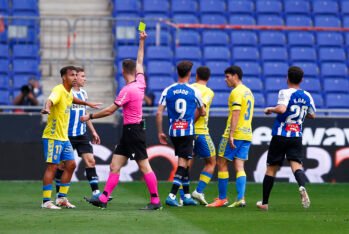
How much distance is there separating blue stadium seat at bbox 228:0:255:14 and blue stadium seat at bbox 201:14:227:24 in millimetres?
432

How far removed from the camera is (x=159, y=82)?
23344mm

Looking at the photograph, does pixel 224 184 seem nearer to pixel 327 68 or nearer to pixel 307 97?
pixel 307 97

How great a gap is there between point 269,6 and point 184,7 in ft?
7.70

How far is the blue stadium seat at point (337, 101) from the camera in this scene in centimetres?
2370

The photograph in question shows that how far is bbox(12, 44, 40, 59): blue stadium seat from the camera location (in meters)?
23.7

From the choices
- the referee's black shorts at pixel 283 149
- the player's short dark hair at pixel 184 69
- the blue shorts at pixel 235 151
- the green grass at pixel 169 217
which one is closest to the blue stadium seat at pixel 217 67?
the green grass at pixel 169 217

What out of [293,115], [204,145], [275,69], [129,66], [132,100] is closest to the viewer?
[129,66]

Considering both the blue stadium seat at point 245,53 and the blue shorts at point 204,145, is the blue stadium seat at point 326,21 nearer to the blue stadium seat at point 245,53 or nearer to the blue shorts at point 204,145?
the blue stadium seat at point 245,53

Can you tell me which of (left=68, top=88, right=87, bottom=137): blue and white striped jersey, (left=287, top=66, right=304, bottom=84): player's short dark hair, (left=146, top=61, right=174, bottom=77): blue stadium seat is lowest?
(left=68, top=88, right=87, bottom=137): blue and white striped jersey

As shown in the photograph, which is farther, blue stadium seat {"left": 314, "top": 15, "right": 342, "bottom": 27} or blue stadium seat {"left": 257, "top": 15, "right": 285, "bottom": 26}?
blue stadium seat {"left": 314, "top": 15, "right": 342, "bottom": 27}

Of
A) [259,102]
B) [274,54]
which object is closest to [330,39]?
[274,54]

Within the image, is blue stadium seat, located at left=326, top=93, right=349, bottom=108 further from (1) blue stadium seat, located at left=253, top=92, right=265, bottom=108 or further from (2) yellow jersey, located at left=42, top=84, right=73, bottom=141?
(2) yellow jersey, located at left=42, top=84, right=73, bottom=141

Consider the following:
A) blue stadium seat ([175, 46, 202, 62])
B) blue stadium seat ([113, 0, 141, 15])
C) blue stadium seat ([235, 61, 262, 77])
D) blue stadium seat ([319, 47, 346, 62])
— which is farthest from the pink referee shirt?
blue stadium seat ([319, 47, 346, 62])

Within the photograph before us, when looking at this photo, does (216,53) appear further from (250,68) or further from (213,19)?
(213,19)
